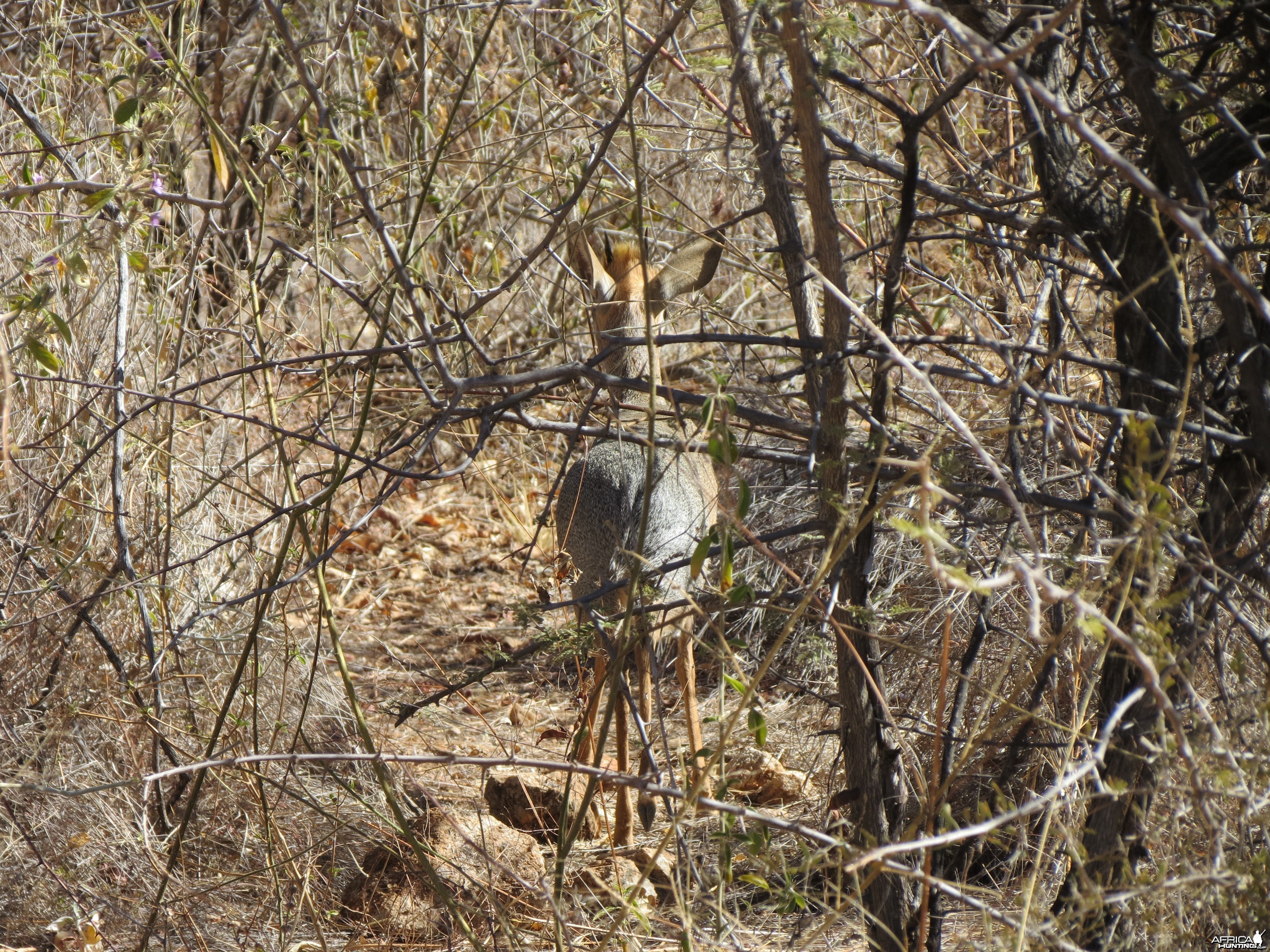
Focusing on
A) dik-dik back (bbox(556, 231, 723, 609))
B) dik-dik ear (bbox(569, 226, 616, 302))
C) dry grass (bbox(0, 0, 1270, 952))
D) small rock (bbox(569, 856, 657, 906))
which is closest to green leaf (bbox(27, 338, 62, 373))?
dry grass (bbox(0, 0, 1270, 952))

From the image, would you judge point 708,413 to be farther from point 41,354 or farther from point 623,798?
point 623,798

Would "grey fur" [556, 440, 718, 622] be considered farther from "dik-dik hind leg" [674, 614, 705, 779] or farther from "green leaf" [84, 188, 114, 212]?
"green leaf" [84, 188, 114, 212]

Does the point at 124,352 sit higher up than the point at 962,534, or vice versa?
the point at 124,352

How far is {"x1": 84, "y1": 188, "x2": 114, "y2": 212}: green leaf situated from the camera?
2.33 meters

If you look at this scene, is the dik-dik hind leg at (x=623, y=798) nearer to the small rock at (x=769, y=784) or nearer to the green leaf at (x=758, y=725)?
the small rock at (x=769, y=784)

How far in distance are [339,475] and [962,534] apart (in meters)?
1.55

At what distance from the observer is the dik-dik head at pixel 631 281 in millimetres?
3797

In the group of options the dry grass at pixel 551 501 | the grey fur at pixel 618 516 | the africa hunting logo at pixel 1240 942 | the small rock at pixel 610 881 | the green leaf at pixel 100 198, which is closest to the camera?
the dry grass at pixel 551 501

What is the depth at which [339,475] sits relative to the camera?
2.30m

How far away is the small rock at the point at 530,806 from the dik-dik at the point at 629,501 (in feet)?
0.59

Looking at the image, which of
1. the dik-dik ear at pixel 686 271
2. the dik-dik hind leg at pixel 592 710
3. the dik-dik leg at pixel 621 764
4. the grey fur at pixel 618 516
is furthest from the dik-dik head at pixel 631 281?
the dik-dik leg at pixel 621 764

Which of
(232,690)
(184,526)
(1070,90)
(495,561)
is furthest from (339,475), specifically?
(495,561)

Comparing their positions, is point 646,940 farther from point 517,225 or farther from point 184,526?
point 517,225

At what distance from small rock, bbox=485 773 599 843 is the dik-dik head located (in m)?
1.46
